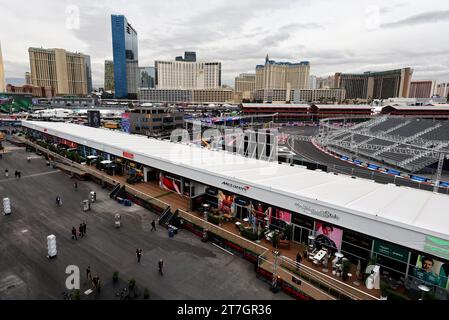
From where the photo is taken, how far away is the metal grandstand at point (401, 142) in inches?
1780

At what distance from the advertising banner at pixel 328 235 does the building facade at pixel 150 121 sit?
62.4m

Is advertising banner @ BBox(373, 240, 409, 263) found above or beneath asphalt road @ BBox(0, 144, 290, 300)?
above

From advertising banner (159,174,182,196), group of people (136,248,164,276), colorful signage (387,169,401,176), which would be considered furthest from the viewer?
colorful signage (387,169,401,176)

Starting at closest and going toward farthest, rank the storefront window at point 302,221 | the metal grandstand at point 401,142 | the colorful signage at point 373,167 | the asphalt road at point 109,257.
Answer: the asphalt road at point 109,257 → the storefront window at point 302,221 → the metal grandstand at point 401,142 → the colorful signage at point 373,167

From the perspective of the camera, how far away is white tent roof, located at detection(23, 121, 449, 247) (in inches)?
648

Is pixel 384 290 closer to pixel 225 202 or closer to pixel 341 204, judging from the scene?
pixel 341 204

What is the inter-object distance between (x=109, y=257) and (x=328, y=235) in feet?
53.3

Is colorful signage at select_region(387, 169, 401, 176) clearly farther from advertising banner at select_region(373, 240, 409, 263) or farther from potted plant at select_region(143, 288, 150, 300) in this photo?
potted plant at select_region(143, 288, 150, 300)

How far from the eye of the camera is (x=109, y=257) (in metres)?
19.5

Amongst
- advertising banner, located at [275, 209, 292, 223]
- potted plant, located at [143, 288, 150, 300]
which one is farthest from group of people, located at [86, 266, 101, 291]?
advertising banner, located at [275, 209, 292, 223]

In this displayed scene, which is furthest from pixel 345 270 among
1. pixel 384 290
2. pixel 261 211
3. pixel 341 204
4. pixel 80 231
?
pixel 80 231

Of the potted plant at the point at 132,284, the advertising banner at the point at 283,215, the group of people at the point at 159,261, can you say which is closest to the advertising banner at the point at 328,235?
the advertising banner at the point at 283,215

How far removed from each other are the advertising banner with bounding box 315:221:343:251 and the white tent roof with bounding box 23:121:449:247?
1.37 m

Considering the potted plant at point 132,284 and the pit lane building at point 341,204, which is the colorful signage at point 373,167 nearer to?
the pit lane building at point 341,204
